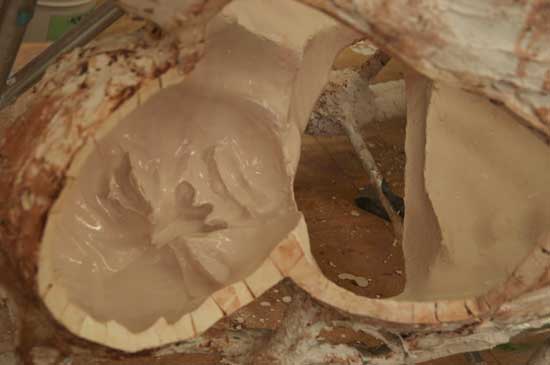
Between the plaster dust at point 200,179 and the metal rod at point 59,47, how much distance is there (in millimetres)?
427

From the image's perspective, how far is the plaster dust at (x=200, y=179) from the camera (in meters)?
1.07

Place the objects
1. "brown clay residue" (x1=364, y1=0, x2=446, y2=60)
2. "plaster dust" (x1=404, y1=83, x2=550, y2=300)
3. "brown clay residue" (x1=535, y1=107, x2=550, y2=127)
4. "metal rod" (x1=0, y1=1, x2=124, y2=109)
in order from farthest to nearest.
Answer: "metal rod" (x1=0, y1=1, x2=124, y2=109) < "plaster dust" (x1=404, y1=83, x2=550, y2=300) < "brown clay residue" (x1=535, y1=107, x2=550, y2=127) < "brown clay residue" (x1=364, y1=0, x2=446, y2=60)

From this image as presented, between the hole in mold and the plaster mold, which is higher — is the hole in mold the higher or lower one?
the lower one

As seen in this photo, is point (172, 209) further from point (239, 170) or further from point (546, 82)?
point (546, 82)

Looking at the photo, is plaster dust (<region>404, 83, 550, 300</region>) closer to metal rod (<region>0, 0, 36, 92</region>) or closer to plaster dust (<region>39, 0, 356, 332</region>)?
plaster dust (<region>39, 0, 356, 332</region>)

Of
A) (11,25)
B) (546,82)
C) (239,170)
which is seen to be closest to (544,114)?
(546,82)

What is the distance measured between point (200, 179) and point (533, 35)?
501 millimetres

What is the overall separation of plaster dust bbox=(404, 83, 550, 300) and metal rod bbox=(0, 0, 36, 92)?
2.20 ft

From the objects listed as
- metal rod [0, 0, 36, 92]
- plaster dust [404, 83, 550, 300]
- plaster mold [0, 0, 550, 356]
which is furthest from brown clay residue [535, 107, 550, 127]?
metal rod [0, 0, 36, 92]

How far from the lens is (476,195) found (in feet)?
4.33

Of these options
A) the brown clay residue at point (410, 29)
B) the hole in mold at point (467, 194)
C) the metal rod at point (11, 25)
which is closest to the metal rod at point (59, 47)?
the metal rod at point (11, 25)

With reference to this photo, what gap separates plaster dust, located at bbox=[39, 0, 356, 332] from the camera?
1.07 meters

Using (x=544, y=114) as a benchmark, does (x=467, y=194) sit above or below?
below

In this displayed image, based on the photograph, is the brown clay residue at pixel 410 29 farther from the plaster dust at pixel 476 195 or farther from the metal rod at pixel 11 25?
the metal rod at pixel 11 25
